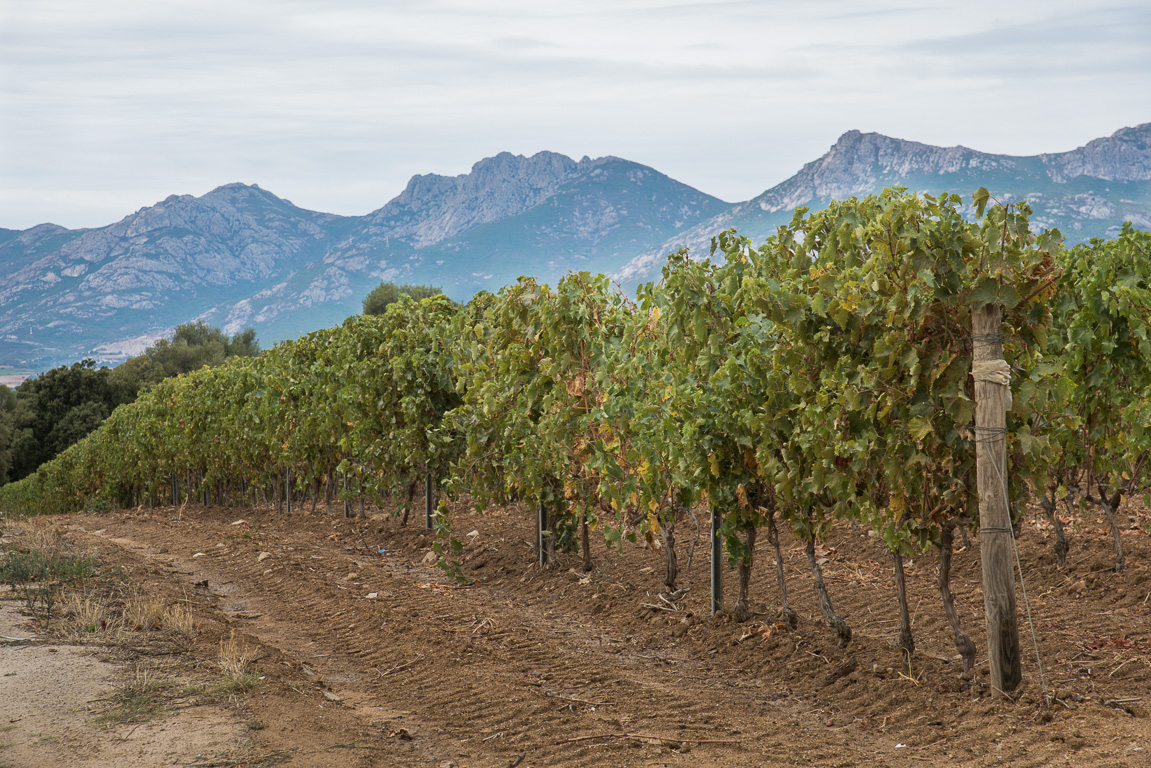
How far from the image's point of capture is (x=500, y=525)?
11.5m

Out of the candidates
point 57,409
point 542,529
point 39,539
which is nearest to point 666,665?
point 542,529

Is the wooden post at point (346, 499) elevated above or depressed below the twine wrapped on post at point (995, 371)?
below

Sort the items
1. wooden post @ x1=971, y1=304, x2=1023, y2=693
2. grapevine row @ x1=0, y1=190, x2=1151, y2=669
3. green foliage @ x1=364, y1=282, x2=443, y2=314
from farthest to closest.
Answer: green foliage @ x1=364, y1=282, x2=443, y2=314 → grapevine row @ x1=0, y1=190, x2=1151, y2=669 → wooden post @ x1=971, y1=304, x2=1023, y2=693

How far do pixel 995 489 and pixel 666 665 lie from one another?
240 cm

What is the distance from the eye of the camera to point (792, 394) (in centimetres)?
528

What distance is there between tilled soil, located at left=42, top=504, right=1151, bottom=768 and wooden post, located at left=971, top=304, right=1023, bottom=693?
8.1 inches

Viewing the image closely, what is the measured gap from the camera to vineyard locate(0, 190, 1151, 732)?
164 inches

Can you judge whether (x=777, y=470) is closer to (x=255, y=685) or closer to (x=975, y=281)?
(x=975, y=281)

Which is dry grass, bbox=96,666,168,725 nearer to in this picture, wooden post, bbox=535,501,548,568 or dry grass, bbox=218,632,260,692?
dry grass, bbox=218,632,260,692

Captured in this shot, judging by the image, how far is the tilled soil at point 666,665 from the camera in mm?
3922

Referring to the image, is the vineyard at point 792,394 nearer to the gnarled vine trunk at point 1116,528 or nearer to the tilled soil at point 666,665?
the gnarled vine trunk at point 1116,528

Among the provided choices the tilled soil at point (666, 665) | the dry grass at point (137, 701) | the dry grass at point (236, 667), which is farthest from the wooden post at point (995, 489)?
the dry grass at point (137, 701)

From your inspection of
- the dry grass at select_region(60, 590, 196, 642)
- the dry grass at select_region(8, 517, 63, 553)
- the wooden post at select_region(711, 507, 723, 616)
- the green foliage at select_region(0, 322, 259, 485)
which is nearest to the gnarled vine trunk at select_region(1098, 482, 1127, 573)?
the wooden post at select_region(711, 507, 723, 616)

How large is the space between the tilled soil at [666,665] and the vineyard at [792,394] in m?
0.20
